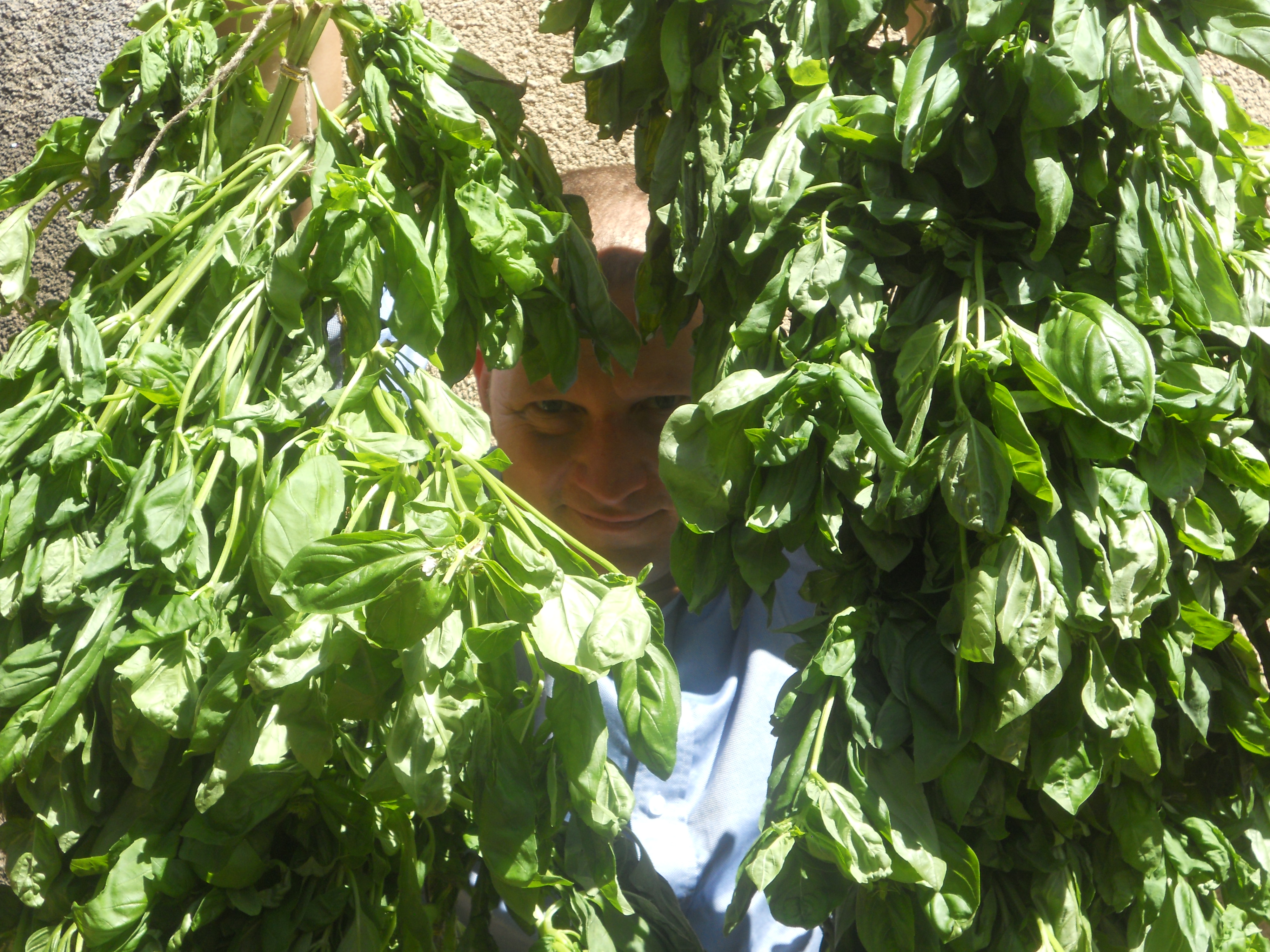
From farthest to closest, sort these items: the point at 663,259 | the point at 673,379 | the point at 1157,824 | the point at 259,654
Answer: the point at 673,379, the point at 663,259, the point at 1157,824, the point at 259,654

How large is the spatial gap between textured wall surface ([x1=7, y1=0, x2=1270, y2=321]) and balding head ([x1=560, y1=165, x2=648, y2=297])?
0.26 metres

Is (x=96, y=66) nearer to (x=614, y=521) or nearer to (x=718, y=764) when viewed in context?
(x=614, y=521)

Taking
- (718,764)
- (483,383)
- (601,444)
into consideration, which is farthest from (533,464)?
(718,764)

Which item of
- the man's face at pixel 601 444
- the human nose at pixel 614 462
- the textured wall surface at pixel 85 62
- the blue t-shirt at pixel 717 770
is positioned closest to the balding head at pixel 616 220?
the man's face at pixel 601 444

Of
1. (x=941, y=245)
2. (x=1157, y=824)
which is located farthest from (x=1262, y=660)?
(x=941, y=245)

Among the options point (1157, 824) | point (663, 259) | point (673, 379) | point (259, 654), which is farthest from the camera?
point (673, 379)

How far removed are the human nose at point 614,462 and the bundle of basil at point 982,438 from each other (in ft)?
1.17

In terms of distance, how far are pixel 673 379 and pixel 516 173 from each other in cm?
31

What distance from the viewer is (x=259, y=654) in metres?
0.55

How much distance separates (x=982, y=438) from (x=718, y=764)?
51 centimetres

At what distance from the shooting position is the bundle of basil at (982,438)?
57cm

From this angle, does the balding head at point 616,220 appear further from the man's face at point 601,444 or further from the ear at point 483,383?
the ear at point 483,383

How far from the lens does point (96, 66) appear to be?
135 centimetres

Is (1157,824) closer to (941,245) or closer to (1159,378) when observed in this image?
(1159,378)
